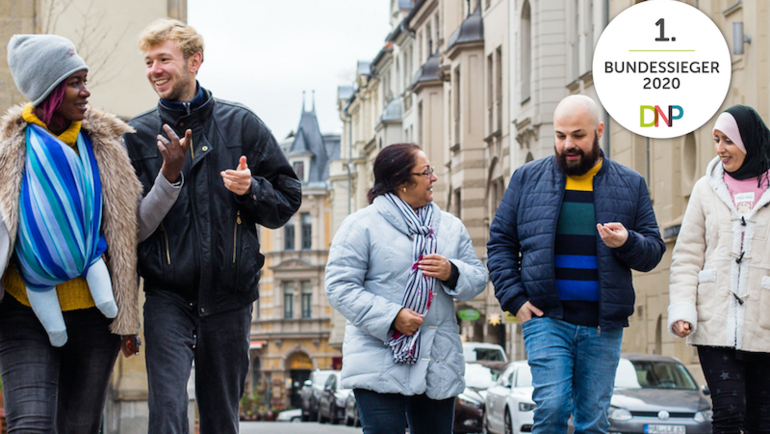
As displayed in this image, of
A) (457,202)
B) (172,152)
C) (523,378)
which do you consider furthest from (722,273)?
(457,202)

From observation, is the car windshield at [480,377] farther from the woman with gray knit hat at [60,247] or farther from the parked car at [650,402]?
the woman with gray knit hat at [60,247]

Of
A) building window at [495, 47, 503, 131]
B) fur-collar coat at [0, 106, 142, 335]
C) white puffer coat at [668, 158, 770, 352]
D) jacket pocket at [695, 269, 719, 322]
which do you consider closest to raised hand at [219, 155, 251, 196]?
fur-collar coat at [0, 106, 142, 335]

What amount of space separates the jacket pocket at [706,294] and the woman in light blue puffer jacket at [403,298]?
4.15ft

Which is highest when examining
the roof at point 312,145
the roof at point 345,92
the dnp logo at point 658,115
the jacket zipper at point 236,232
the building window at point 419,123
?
the roof at point 345,92

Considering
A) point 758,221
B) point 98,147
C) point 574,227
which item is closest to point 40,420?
point 98,147

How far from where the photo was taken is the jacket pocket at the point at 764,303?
6.80m

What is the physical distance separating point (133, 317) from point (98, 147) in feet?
2.71

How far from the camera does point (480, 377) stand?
25109mm

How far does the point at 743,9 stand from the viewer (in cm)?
2255

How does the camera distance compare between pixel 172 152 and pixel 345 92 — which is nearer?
pixel 172 152

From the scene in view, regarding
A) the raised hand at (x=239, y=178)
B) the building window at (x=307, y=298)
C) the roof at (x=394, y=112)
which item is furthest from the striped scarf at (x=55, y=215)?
the building window at (x=307, y=298)

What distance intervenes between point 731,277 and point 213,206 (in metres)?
2.97

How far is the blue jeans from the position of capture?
6.64m

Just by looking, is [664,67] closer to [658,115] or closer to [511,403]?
[658,115]
